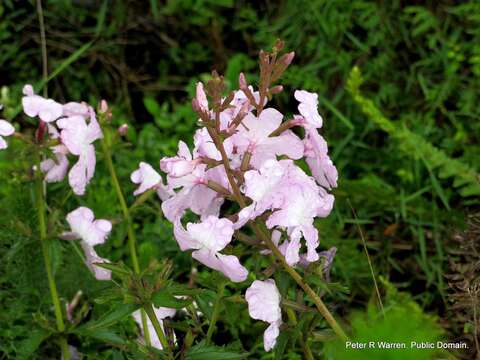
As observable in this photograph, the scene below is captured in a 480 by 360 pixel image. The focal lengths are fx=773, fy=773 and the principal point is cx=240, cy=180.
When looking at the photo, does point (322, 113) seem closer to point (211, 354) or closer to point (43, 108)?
point (43, 108)

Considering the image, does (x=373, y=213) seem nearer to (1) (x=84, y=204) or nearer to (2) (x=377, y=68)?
(2) (x=377, y=68)

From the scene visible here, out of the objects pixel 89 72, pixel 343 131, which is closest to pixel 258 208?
pixel 343 131

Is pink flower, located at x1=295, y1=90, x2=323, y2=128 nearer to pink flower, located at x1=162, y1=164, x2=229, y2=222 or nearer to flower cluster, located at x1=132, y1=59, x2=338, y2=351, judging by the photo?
flower cluster, located at x1=132, y1=59, x2=338, y2=351

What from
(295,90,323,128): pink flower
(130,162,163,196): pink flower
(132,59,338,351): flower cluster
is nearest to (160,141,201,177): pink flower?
(132,59,338,351): flower cluster

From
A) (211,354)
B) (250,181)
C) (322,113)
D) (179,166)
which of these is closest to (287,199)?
(250,181)

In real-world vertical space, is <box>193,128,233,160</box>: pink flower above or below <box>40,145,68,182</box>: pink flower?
above

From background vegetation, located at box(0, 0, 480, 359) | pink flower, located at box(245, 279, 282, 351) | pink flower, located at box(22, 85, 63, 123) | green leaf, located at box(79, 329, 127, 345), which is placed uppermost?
pink flower, located at box(22, 85, 63, 123)

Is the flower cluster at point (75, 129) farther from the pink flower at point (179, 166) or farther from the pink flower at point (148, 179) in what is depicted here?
the pink flower at point (179, 166)
